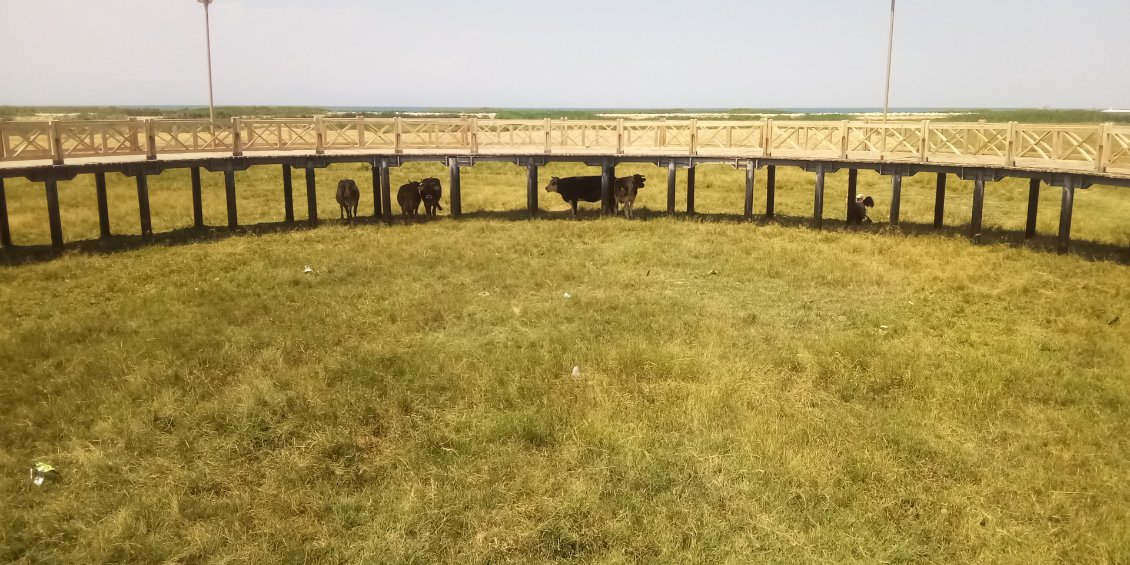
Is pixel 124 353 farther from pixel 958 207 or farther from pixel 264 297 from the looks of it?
pixel 958 207

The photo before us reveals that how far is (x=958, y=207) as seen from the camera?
26.0m

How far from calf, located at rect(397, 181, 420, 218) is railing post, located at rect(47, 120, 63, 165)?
28.4 feet

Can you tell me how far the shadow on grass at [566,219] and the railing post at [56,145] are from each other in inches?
A: 83.4

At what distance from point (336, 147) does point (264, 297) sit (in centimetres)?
1031

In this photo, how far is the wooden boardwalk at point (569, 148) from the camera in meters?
17.1

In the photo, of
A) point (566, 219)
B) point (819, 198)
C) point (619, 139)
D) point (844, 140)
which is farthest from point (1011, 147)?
point (566, 219)

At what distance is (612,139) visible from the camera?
23422 millimetres

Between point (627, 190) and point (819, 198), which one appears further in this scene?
point (627, 190)

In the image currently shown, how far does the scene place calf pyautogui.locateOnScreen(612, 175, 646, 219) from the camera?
23.1m

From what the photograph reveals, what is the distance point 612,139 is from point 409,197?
658cm

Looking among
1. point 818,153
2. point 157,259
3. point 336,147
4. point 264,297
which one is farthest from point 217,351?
point 818,153

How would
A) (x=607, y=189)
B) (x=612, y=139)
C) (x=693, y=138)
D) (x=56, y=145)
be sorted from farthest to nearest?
(x=607, y=189) → (x=612, y=139) → (x=693, y=138) → (x=56, y=145)

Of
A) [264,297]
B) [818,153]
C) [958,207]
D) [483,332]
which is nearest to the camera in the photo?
[483,332]

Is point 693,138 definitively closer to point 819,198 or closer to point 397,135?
point 819,198
